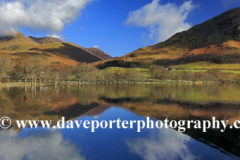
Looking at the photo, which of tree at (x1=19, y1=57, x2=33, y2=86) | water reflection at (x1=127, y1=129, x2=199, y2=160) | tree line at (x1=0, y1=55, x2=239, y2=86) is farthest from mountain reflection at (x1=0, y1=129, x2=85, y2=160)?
tree line at (x1=0, y1=55, x2=239, y2=86)

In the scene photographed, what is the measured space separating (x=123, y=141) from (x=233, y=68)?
7798 inches

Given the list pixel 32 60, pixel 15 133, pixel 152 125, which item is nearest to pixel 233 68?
pixel 32 60

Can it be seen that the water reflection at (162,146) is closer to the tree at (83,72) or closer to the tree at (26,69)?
the tree at (26,69)

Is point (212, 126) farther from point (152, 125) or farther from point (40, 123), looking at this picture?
point (40, 123)

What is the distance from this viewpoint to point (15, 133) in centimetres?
1736

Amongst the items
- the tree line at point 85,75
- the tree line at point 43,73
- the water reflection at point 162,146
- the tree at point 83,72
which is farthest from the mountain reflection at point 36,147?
the tree at point 83,72

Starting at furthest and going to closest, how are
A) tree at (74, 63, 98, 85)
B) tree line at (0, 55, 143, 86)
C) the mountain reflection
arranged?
tree at (74, 63, 98, 85) → tree line at (0, 55, 143, 86) → the mountain reflection

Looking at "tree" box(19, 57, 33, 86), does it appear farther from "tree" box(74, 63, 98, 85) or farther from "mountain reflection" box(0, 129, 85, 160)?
"mountain reflection" box(0, 129, 85, 160)

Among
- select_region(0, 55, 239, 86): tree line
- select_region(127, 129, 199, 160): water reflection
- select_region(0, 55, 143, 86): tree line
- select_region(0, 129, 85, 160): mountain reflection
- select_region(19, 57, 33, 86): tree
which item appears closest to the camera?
select_region(0, 129, 85, 160): mountain reflection

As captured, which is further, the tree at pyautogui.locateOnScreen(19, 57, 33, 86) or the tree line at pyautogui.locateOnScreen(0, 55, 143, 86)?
the tree line at pyautogui.locateOnScreen(0, 55, 143, 86)

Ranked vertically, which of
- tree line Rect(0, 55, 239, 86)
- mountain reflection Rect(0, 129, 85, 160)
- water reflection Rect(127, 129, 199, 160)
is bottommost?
water reflection Rect(127, 129, 199, 160)

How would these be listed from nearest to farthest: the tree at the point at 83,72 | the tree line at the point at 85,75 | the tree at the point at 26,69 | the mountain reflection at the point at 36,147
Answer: the mountain reflection at the point at 36,147 → the tree at the point at 26,69 → the tree line at the point at 85,75 → the tree at the point at 83,72

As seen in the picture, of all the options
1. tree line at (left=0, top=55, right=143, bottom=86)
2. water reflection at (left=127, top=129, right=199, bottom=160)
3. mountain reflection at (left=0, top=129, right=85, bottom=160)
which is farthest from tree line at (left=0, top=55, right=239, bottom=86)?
water reflection at (left=127, top=129, right=199, bottom=160)

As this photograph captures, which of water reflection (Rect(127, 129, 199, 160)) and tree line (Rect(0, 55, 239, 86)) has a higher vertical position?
tree line (Rect(0, 55, 239, 86))
